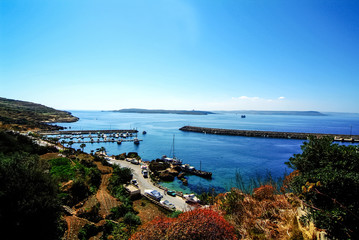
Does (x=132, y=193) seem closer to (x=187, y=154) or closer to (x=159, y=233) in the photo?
(x=159, y=233)

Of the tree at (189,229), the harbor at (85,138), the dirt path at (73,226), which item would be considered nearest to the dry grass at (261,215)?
the tree at (189,229)

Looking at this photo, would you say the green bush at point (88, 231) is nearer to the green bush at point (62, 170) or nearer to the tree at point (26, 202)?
the tree at point (26, 202)

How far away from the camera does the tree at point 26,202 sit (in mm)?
7927

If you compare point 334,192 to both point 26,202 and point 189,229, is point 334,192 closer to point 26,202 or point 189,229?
point 189,229

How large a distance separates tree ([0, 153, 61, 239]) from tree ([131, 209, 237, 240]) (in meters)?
7.36

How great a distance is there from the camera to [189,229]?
13.7 ft

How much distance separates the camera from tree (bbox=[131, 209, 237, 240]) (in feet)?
13.5

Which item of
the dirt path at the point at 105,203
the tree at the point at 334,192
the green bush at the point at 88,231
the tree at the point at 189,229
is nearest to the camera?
the tree at the point at 334,192

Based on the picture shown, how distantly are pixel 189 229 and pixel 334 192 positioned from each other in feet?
12.9

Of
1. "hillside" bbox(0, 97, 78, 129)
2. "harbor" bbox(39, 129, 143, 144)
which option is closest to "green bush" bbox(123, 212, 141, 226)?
"harbor" bbox(39, 129, 143, 144)

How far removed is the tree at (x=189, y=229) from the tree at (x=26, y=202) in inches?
290

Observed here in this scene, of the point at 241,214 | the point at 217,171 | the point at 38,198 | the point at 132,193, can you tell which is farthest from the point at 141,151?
the point at 241,214

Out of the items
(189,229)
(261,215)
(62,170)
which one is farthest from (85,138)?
(189,229)

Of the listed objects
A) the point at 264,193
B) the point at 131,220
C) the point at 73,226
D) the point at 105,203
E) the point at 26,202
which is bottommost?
the point at 105,203
